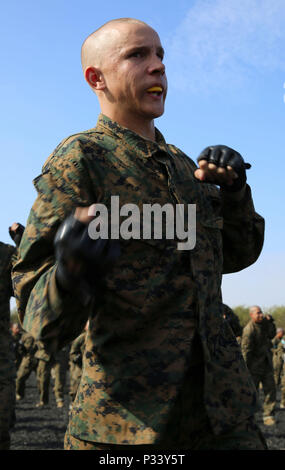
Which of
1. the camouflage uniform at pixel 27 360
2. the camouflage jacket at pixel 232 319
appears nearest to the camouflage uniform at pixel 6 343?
the camouflage jacket at pixel 232 319

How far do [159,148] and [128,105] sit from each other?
0.67ft

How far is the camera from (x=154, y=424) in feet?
5.81

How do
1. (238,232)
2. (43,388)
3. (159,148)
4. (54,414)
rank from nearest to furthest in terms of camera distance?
1. (159,148)
2. (238,232)
3. (54,414)
4. (43,388)

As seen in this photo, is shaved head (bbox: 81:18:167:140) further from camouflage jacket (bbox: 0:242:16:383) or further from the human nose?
camouflage jacket (bbox: 0:242:16:383)

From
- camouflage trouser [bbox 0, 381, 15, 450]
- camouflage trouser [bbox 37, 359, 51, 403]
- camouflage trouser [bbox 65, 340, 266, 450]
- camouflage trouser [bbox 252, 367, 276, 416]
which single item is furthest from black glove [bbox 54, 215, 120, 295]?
camouflage trouser [bbox 37, 359, 51, 403]

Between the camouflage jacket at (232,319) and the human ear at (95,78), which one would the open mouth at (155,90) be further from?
the camouflage jacket at (232,319)

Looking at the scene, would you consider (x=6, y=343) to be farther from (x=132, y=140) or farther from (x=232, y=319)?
(x=232, y=319)

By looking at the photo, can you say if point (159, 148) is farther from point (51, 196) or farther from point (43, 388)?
point (43, 388)

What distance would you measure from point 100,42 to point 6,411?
4.11 m

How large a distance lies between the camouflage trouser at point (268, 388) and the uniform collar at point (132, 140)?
34.7 feet

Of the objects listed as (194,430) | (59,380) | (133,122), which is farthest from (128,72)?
(59,380)

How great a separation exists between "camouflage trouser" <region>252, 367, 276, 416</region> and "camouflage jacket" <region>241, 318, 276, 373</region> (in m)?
0.10

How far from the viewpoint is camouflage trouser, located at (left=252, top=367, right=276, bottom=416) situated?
1170cm
